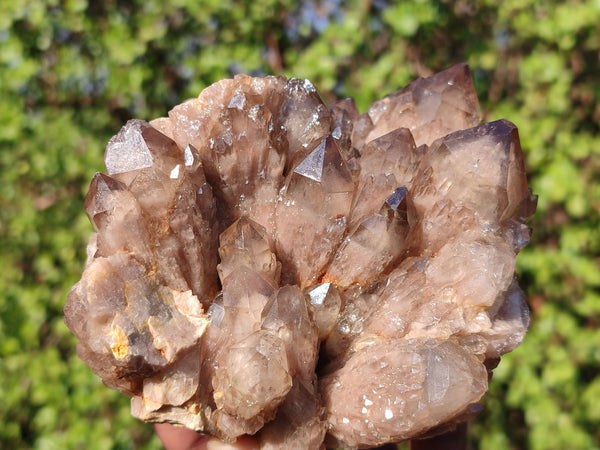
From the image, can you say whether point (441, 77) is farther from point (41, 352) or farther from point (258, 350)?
point (41, 352)

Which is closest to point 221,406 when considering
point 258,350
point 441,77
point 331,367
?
point 258,350

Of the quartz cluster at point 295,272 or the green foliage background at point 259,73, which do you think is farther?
the green foliage background at point 259,73

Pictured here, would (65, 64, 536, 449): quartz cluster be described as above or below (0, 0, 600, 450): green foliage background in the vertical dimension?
above

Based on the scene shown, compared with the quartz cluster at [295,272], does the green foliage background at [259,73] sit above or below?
below

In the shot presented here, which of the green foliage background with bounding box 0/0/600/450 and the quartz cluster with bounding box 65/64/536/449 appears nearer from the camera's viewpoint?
the quartz cluster with bounding box 65/64/536/449
